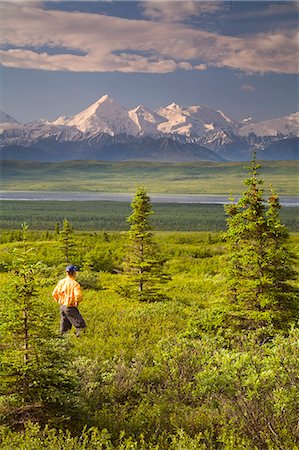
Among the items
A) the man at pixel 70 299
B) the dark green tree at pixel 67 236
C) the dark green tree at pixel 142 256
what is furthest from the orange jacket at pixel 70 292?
the dark green tree at pixel 67 236

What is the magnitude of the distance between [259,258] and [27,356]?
8.02 metres

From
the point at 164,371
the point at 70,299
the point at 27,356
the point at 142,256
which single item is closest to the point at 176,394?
the point at 164,371

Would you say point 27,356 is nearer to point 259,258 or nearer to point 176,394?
point 176,394

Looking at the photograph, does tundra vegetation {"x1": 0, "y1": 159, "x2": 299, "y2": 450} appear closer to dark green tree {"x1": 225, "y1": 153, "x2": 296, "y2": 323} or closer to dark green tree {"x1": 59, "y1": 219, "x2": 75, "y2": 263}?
dark green tree {"x1": 225, "y1": 153, "x2": 296, "y2": 323}

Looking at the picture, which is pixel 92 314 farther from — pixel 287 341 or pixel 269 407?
pixel 269 407

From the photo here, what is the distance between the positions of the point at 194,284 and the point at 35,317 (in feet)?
83.2

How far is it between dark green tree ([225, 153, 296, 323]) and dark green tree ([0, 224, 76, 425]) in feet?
24.4

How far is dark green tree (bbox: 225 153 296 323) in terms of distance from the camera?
49.3 feet

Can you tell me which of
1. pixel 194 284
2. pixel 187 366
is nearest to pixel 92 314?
pixel 187 366

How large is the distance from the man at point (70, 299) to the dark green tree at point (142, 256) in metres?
10.5

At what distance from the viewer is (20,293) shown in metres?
8.73

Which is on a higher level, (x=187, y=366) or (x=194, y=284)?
(x=187, y=366)

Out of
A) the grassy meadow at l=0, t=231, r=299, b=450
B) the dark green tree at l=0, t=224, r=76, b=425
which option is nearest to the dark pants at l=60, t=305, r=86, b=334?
the grassy meadow at l=0, t=231, r=299, b=450

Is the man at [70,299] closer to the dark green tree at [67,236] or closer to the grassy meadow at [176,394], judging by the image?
the grassy meadow at [176,394]
